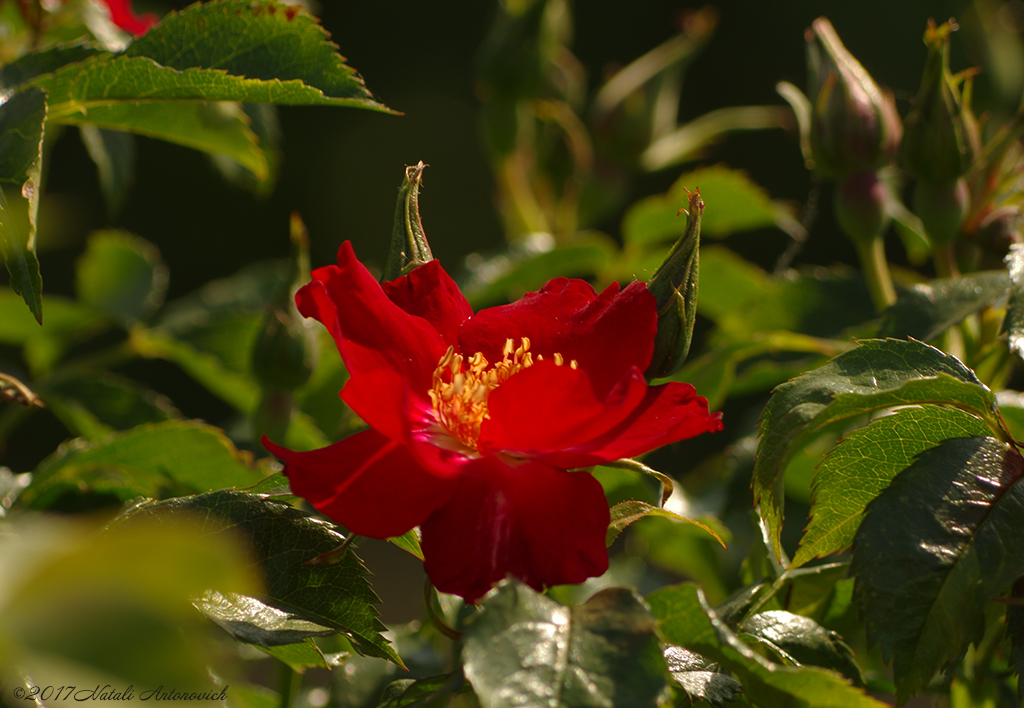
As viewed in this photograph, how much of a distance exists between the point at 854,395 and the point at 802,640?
15 centimetres

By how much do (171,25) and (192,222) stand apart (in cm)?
390

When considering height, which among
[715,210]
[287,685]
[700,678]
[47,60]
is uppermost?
[47,60]

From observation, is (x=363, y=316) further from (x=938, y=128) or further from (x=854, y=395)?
(x=938, y=128)

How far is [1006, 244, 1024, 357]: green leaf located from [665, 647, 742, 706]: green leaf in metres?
0.27

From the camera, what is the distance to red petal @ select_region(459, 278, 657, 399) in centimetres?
51

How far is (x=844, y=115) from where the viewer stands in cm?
71

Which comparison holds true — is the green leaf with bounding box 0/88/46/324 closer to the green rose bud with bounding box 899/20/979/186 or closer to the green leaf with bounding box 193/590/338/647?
the green leaf with bounding box 193/590/338/647

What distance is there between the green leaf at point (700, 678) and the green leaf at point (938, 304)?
1.03ft

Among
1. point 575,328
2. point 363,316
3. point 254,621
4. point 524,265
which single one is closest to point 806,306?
point 524,265

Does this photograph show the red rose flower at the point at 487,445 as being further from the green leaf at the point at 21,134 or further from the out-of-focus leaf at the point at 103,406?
the out-of-focus leaf at the point at 103,406

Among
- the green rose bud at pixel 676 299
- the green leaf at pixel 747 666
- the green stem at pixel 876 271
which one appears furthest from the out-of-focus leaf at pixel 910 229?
the green leaf at pixel 747 666

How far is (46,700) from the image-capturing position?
0.44 m

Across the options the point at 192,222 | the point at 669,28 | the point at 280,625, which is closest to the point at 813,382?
the point at 280,625

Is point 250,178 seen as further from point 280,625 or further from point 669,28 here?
point 669,28
